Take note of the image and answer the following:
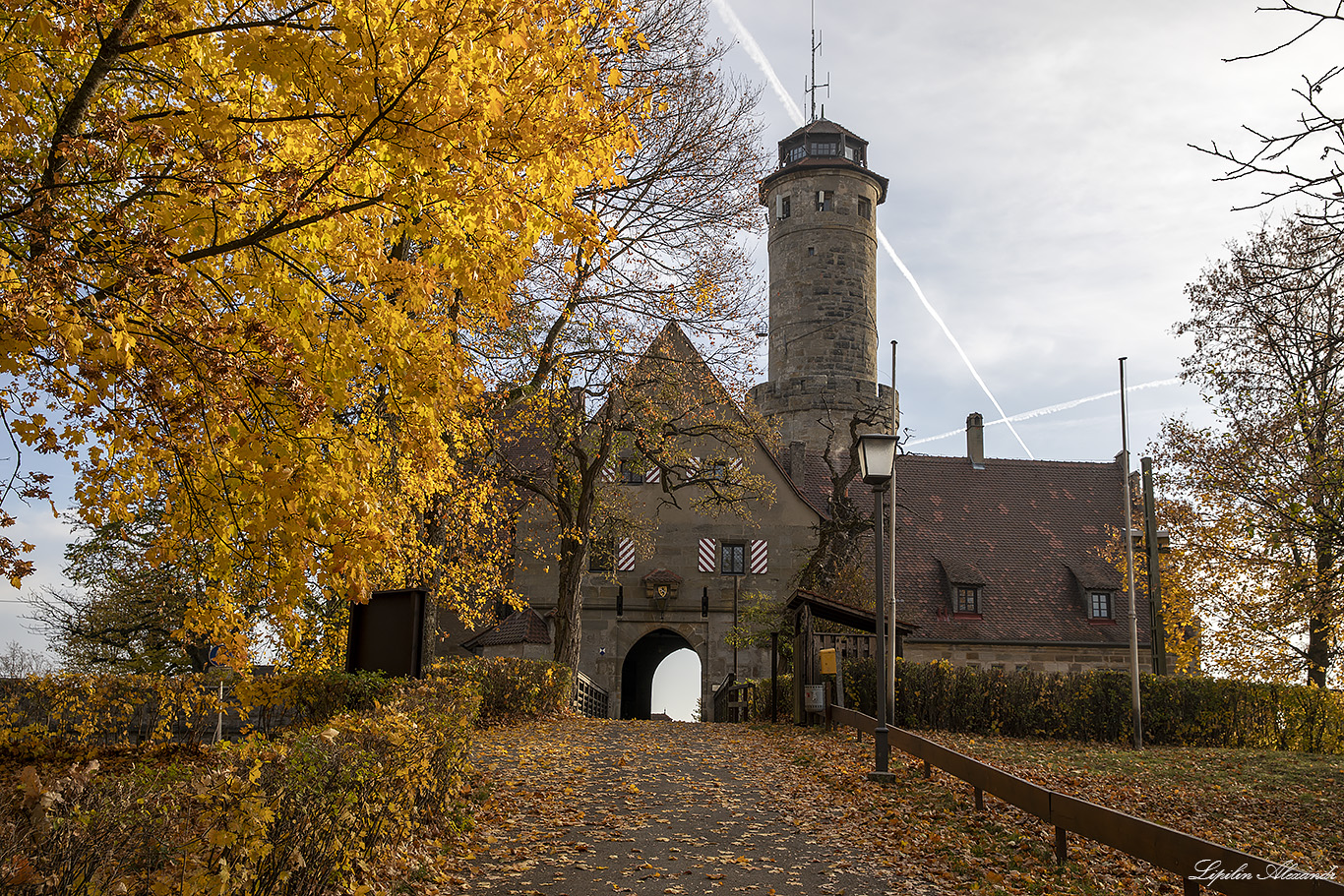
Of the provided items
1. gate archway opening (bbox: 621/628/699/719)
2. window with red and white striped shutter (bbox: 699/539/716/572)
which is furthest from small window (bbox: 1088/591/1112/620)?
gate archway opening (bbox: 621/628/699/719)

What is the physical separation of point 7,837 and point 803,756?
10.6 m

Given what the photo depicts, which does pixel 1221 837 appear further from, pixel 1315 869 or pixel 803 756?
pixel 803 756

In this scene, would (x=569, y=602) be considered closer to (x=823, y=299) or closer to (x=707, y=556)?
(x=707, y=556)

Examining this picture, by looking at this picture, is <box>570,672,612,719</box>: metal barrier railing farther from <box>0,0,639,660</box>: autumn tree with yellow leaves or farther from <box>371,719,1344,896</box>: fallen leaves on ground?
<box>0,0,639,660</box>: autumn tree with yellow leaves

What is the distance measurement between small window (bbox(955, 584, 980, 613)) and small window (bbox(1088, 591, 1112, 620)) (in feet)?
11.8

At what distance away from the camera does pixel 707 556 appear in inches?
1247

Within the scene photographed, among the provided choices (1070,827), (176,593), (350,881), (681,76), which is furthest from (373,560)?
(176,593)

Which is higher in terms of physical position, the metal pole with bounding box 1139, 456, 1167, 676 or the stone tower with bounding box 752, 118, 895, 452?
the stone tower with bounding box 752, 118, 895, 452

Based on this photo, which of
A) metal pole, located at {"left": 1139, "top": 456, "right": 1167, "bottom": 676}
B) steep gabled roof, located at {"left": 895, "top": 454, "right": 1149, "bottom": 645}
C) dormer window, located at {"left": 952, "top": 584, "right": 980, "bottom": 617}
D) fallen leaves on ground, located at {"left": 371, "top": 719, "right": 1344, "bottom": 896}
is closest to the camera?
fallen leaves on ground, located at {"left": 371, "top": 719, "right": 1344, "bottom": 896}

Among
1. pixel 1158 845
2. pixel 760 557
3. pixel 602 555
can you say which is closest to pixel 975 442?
pixel 760 557

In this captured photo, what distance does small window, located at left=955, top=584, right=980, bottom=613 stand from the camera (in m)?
31.4

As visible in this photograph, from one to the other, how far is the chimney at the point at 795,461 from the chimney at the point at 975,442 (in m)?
6.44

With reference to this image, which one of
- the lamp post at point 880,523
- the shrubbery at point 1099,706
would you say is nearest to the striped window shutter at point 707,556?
the shrubbery at point 1099,706

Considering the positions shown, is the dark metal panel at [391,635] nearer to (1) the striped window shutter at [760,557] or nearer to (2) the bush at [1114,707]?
(2) the bush at [1114,707]
